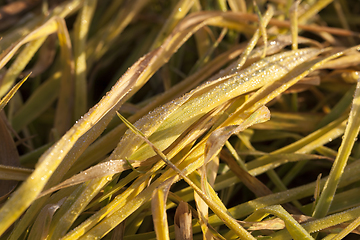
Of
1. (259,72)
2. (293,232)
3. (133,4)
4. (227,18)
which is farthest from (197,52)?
(293,232)

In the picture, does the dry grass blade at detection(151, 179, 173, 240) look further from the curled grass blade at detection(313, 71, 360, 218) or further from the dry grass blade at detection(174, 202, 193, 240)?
the curled grass blade at detection(313, 71, 360, 218)

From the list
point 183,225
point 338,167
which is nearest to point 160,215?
point 183,225

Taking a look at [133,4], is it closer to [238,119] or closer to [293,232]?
[238,119]

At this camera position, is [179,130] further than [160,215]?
Yes

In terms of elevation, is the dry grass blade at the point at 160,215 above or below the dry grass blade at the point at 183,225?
above

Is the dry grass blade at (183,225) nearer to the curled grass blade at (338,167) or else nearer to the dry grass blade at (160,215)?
the dry grass blade at (160,215)

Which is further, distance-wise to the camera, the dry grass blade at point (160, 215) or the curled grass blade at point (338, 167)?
the curled grass blade at point (338, 167)

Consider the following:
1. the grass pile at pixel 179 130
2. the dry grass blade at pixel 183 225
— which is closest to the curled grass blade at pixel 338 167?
the grass pile at pixel 179 130

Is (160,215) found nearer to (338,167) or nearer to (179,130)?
(179,130)
